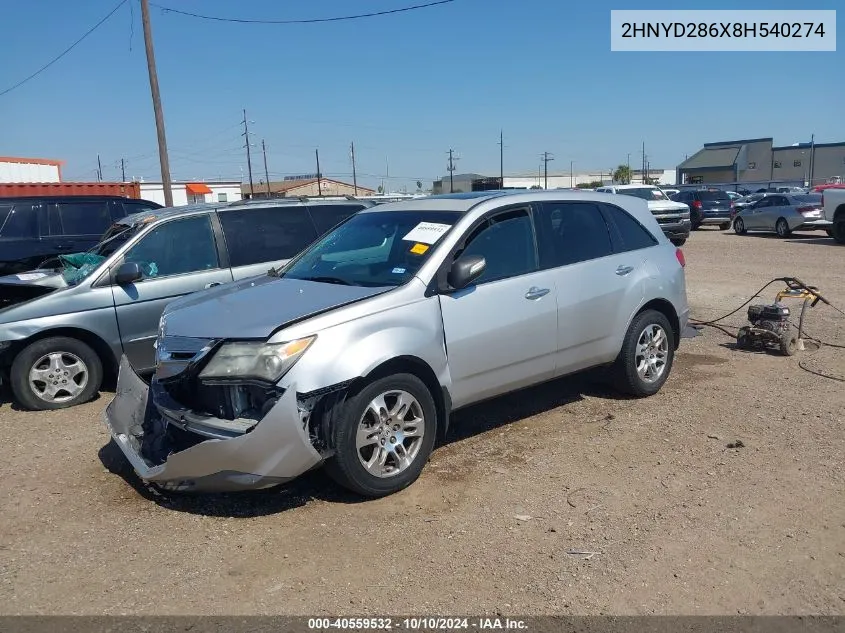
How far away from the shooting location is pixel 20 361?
19.6 ft

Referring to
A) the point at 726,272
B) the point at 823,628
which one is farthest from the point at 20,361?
the point at 726,272

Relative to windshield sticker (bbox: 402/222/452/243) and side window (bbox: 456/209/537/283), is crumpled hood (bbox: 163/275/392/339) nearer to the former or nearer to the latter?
windshield sticker (bbox: 402/222/452/243)

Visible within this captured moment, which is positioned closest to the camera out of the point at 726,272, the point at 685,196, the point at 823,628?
the point at 823,628

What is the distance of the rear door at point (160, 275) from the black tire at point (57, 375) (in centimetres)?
33

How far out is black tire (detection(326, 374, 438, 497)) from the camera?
3.92m

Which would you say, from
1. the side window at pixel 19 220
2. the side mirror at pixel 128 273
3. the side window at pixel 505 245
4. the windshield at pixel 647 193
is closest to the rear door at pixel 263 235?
the side mirror at pixel 128 273

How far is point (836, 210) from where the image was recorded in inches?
760

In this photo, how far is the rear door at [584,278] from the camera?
527 cm

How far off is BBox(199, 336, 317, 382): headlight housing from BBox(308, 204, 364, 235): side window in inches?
148

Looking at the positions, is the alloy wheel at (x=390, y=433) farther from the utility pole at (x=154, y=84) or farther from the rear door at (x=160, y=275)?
the utility pole at (x=154, y=84)

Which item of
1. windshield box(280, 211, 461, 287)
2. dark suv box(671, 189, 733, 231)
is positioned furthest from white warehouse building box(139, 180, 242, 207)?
windshield box(280, 211, 461, 287)

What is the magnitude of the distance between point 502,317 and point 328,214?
350 centimetres

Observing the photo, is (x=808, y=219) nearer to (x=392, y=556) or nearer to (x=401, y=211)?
(x=401, y=211)

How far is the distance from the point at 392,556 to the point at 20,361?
415cm
